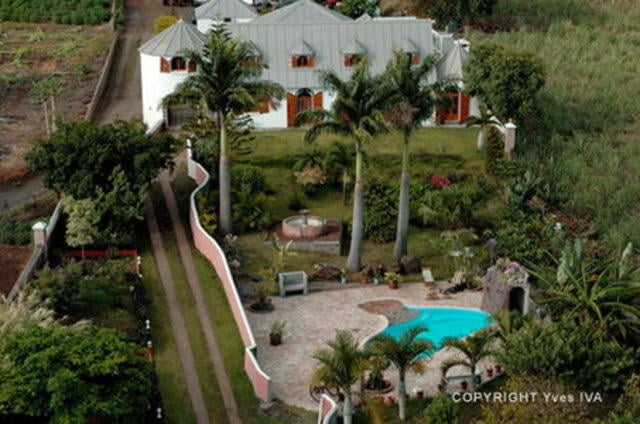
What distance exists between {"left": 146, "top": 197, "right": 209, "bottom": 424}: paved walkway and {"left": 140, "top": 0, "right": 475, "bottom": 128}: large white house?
11.0 m

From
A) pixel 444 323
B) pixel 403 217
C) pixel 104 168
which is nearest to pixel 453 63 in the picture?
pixel 403 217

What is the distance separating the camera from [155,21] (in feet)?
291

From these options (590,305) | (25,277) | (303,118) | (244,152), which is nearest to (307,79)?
(244,152)

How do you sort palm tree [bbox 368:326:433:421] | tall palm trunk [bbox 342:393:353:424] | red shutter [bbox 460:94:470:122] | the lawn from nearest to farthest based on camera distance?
tall palm trunk [bbox 342:393:353:424]
palm tree [bbox 368:326:433:421]
the lawn
red shutter [bbox 460:94:470:122]

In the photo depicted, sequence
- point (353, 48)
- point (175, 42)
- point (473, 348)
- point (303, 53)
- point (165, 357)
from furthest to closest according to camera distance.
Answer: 1. point (175, 42)
2. point (353, 48)
3. point (303, 53)
4. point (165, 357)
5. point (473, 348)

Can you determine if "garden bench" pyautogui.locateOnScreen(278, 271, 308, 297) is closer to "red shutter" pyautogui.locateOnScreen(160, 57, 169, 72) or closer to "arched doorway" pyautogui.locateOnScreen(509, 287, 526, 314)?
"arched doorway" pyautogui.locateOnScreen(509, 287, 526, 314)

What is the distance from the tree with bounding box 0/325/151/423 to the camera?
1256 inches

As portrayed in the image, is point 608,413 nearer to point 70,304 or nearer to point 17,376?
point 17,376

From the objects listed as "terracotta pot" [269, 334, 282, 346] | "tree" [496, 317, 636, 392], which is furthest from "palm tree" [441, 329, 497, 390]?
"terracotta pot" [269, 334, 282, 346]

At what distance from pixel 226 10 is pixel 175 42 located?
15149 millimetres

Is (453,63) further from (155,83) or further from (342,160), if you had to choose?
(155,83)

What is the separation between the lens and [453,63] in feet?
204

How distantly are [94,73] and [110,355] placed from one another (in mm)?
49783

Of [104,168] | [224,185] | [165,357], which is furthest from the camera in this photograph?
[224,185]
